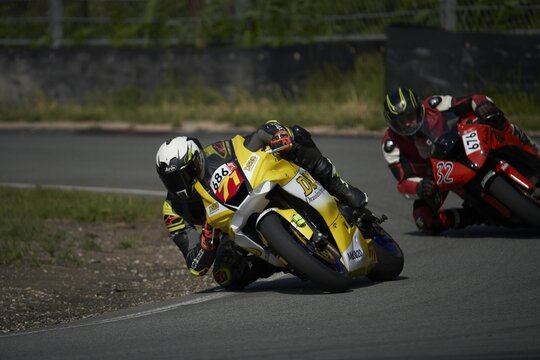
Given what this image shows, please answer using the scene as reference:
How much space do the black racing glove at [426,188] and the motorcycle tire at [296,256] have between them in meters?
2.68

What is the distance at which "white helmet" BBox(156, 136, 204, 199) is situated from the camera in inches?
309

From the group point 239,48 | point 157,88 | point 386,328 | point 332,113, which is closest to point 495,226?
point 386,328

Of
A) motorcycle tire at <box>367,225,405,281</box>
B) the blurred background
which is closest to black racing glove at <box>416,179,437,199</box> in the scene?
motorcycle tire at <box>367,225,405,281</box>

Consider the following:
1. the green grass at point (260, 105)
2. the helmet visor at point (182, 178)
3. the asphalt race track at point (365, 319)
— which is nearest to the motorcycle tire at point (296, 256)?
the asphalt race track at point (365, 319)

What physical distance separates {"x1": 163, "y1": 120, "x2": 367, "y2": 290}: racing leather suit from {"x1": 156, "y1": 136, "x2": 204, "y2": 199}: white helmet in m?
0.16

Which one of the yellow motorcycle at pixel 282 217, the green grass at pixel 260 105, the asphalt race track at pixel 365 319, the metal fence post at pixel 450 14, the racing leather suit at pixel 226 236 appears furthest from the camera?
the green grass at pixel 260 105

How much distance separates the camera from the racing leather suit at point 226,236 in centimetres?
818

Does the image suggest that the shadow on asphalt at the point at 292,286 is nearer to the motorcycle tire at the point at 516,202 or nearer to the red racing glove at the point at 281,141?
the red racing glove at the point at 281,141

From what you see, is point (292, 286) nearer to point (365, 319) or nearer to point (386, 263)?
point (386, 263)

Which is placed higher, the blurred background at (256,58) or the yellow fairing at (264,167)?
the yellow fairing at (264,167)

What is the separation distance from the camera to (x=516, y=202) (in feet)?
31.4

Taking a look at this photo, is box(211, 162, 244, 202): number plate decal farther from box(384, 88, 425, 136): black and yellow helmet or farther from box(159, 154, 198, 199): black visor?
box(384, 88, 425, 136): black and yellow helmet

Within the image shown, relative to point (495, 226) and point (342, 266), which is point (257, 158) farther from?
point (495, 226)

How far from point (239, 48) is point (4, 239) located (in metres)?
9.62
